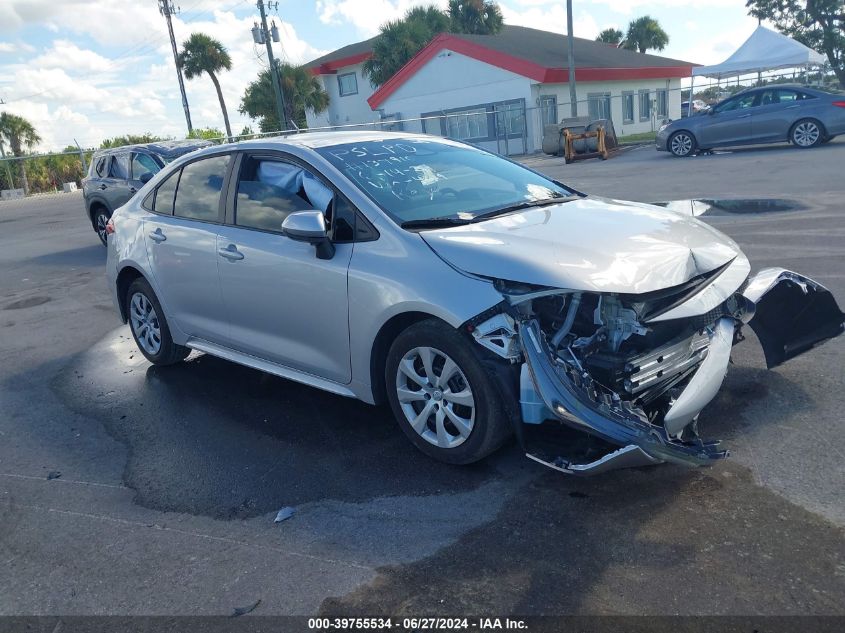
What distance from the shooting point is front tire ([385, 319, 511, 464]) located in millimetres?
3781

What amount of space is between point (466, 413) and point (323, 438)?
3.78 feet

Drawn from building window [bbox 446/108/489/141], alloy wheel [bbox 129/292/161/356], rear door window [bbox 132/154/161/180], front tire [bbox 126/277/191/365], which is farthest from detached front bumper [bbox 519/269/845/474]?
building window [bbox 446/108/489/141]

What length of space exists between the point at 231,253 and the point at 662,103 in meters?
38.8

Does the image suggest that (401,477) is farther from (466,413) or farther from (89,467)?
(89,467)

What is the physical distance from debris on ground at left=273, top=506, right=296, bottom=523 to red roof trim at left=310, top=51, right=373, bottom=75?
148 ft

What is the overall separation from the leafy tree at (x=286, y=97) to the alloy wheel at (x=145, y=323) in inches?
1507

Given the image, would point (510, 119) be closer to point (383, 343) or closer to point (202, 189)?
point (202, 189)

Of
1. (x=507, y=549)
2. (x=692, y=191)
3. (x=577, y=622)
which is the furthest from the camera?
(x=692, y=191)

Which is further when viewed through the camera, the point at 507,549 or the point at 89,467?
the point at 89,467

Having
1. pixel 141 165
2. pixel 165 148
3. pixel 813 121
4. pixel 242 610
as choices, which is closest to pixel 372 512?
Answer: pixel 242 610

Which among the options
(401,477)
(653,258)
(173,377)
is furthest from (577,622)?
(173,377)

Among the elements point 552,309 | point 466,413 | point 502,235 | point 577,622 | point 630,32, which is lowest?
point 577,622

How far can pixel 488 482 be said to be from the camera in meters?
3.94

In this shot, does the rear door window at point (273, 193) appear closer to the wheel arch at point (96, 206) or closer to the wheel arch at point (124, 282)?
the wheel arch at point (124, 282)
